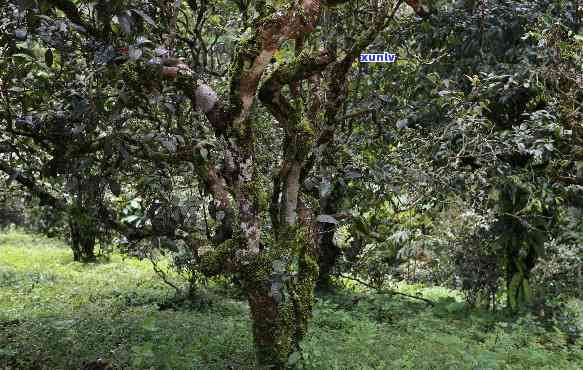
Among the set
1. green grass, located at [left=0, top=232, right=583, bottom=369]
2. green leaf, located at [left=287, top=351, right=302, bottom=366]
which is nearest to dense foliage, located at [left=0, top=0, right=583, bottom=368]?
green leaf, located at [left=287, top=351, right=302, bottom=366]

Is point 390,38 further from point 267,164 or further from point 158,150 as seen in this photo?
point 158,150

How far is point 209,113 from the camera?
349 cm

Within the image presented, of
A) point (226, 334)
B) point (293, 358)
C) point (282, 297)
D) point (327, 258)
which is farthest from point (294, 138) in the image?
point (327, 258)

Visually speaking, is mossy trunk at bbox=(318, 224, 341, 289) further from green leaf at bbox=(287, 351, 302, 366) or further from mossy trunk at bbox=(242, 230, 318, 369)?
green leaf at bbox=(287, 351, 302, 366)

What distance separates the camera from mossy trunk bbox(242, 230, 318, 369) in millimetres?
3428

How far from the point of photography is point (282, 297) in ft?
10.8

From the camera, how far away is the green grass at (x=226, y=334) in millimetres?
4355

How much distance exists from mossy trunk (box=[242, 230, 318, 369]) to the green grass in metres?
0.16

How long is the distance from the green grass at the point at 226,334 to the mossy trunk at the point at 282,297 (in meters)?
0.16

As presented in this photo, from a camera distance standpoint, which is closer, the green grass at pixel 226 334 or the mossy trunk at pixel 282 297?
the mossy trunk at pixel 282 297

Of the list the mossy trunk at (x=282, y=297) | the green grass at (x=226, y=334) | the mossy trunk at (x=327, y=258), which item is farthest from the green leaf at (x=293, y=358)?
the mossy trunk at (x=327, y=258)

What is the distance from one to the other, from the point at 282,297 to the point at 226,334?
6.78ft

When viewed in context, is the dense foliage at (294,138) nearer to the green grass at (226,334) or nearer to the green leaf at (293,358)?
the green leaf at (293,358)

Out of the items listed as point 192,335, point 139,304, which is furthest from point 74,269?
point 192,335
